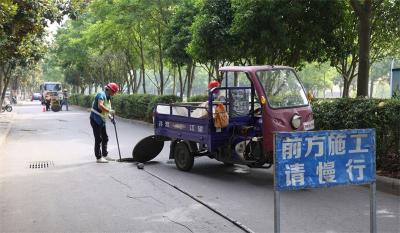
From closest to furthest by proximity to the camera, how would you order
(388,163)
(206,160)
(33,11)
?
(388,163), (206,160), (33,11)

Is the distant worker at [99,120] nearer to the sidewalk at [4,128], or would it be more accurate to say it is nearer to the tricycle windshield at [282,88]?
the tricycle windshield at [282,88]

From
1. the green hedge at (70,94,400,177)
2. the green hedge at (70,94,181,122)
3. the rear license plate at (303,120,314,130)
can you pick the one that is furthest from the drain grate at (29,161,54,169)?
the green hedge at (70,94,181,122)

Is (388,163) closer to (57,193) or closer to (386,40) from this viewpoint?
(57,193)

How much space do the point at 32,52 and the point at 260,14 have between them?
12125 millimetres

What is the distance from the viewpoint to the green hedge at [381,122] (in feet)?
27.5

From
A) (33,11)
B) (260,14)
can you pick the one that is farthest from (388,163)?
(33,11)

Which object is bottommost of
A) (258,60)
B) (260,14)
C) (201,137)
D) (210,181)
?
(210,181)

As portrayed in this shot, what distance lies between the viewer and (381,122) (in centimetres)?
855

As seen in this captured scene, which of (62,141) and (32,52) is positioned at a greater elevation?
(32,52)

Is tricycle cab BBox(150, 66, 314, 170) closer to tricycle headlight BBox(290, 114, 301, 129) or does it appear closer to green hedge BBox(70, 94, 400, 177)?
tricycle headlight BBox(290, 114, 301, 129)

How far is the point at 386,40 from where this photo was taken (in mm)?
20938

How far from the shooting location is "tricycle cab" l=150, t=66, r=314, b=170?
8.23 m

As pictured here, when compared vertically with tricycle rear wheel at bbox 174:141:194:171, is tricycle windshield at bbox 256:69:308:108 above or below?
above

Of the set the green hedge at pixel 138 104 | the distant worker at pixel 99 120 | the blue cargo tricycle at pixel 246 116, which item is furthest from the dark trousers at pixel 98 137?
the green hedge at pixel 138 104
